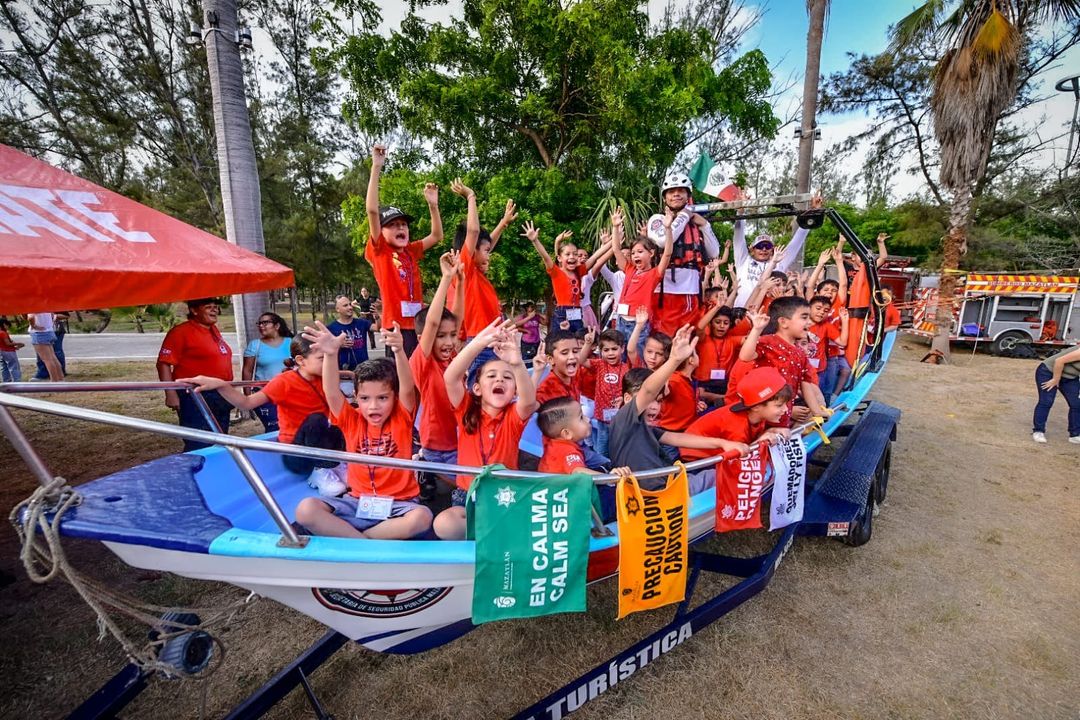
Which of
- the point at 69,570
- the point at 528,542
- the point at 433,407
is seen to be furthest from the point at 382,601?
the point at 433,407

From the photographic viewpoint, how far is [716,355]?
Answer: 4.10 m

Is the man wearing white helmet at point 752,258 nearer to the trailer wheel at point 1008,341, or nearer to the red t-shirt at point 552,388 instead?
the red t-shirt at point 552,388

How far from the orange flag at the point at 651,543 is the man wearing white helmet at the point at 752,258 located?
340 centimetres

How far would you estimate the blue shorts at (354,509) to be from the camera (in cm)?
230

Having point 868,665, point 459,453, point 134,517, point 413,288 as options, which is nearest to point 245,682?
point 134,517

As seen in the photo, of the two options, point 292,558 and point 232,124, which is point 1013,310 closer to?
point 292,558

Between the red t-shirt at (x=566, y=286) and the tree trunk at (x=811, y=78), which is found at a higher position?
the tree trunk at (x=811, y=78)

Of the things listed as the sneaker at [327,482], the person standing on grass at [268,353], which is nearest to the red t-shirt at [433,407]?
the sneaker at [327,482]

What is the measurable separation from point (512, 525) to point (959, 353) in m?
15.8

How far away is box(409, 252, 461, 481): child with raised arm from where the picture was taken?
287 cm

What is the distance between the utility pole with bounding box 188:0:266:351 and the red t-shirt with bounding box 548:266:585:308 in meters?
3.59

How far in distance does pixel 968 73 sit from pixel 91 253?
15.2m

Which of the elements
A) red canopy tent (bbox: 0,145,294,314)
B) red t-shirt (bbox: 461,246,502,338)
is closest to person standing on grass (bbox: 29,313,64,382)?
red canopy tent (bbox: 0,145,294,314)

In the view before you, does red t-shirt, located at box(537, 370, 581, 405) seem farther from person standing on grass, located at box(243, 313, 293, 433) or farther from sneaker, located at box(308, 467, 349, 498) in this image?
person standing on grass, located at box(243, 313, 293, 433)
